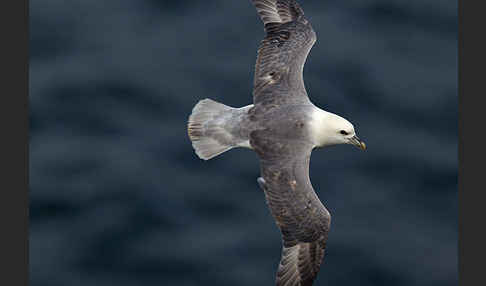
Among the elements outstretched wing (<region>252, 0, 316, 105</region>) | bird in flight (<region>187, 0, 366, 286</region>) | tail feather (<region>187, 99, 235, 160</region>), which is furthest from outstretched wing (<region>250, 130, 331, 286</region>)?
outstretched wing (<region>252, 0, 316, 105</region>)

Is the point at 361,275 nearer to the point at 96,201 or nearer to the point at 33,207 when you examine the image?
the point at 96,201

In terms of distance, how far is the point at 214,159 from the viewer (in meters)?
12.9

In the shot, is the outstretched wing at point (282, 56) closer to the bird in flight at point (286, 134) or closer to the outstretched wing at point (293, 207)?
the bird in flight at point (286, 134)

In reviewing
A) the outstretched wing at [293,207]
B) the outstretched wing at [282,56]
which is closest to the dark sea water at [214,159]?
the outstretched wing at [293,207]

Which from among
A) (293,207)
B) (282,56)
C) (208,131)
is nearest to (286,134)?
(293,207)

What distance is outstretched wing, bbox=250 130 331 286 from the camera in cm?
1066

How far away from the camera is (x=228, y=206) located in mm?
12469

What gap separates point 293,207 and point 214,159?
2.52 metres

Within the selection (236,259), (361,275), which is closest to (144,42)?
(236,259)

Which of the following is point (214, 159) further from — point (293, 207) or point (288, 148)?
point (293, 207)

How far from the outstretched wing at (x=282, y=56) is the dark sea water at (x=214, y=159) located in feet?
5.35

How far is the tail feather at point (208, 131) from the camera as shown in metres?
11.5

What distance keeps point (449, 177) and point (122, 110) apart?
4524 millimetres

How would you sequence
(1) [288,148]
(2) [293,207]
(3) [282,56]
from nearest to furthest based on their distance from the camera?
1. (2) [293,207]
2. (1) [288,148]
3. (3) [282,56]
